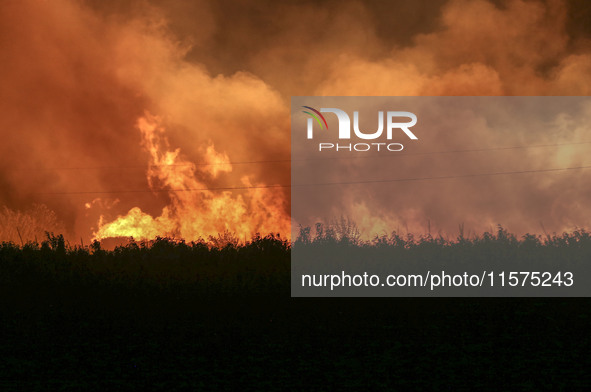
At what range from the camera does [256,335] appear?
12.8 meters

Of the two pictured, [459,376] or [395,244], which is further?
[395,244]

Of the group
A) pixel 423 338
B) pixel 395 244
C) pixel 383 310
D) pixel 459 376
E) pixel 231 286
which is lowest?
pixel 459 376

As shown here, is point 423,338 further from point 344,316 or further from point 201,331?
point 201,331

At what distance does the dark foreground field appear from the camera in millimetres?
9578

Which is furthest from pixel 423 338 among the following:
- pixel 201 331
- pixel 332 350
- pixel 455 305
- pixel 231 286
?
pixel 231 286

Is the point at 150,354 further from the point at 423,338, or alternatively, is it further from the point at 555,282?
the point at 555,282

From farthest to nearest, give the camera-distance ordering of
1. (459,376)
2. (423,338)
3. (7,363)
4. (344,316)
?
(344,316)
(423,338)
(7,363)
(459,376)

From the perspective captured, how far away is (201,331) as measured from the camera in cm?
1321

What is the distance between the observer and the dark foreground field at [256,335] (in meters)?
9.58

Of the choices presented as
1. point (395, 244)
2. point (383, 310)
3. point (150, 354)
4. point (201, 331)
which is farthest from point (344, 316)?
point (395, 244)

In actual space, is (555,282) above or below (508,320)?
above

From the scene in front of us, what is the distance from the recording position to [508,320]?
45.7 feet

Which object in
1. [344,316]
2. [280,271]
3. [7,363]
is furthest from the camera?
[280,271]

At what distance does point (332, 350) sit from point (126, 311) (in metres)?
6.52
